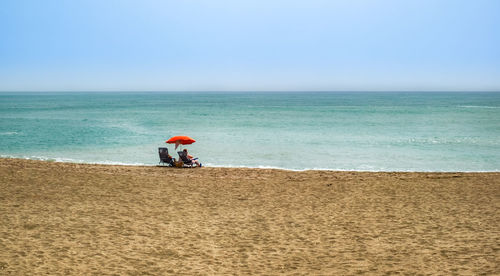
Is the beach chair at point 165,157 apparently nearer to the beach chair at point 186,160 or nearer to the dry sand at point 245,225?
the beach chair at point 186,160

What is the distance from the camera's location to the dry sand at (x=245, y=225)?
582 centimetres

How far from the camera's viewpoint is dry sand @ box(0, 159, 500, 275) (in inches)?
229

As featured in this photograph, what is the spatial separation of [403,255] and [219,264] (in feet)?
9.93

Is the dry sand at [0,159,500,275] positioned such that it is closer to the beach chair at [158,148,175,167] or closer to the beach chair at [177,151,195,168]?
the beach chair at [177,151,195,168]

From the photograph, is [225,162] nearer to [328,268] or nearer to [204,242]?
[204,242]

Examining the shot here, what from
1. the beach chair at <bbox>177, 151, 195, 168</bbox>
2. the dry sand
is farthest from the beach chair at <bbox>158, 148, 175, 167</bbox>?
the dry sand

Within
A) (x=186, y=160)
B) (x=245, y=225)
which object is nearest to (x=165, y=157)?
(x=186, y=160)

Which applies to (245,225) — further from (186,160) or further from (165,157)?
(165,157)

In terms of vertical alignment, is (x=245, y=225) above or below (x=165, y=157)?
below

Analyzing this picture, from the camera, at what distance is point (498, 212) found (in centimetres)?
852

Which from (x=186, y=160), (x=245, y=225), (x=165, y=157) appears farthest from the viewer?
(x=165, y=157)

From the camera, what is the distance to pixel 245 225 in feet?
25.5

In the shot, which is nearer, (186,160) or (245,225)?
(245,225)

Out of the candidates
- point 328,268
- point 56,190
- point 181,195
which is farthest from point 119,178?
point 328,268
